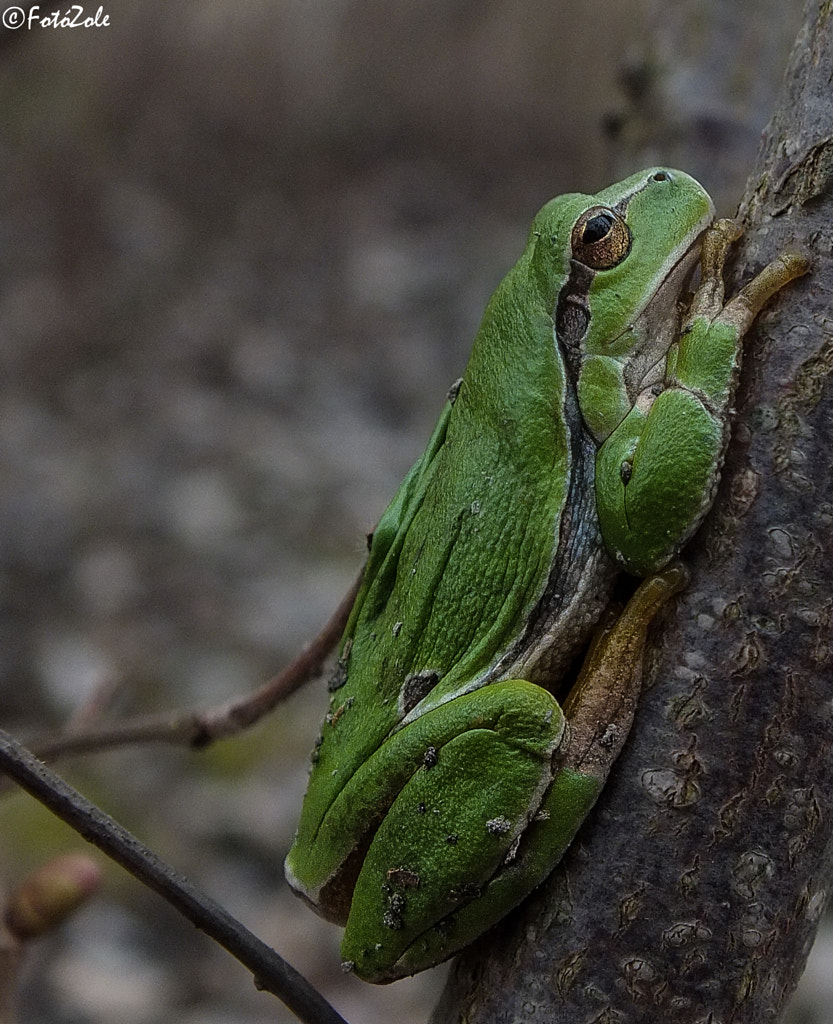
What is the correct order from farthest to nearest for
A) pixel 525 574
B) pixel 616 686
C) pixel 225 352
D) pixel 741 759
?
pixel 225 352
pixel 525 574
pixel 616 686
pixel 741 759

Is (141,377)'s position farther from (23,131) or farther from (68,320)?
(23,131)

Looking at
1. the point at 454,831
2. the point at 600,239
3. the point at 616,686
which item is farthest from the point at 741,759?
the point at 600,239

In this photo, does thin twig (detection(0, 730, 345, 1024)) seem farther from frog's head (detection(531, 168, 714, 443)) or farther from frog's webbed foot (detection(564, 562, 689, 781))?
frog's head (detection(531, 168, 714, 443))

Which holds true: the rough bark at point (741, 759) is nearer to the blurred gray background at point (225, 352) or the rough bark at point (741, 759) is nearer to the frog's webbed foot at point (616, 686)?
the frog's webbed foot at point (616, 686)

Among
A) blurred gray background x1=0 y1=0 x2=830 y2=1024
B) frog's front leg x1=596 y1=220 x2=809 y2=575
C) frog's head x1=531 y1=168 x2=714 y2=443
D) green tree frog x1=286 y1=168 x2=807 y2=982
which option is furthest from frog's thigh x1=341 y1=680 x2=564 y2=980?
blurred gray background x1=0 y1=0 x2=830 y2=1024

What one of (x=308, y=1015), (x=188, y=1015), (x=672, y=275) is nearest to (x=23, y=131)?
(x=188, y=1015)

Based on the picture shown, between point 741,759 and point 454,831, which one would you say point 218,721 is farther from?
point 741,759
